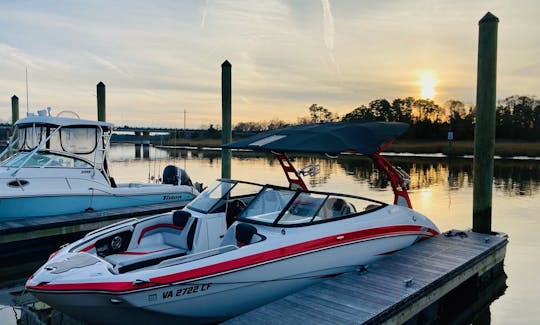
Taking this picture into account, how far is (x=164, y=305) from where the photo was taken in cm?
515

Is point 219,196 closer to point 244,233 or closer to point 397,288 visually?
point 244,233

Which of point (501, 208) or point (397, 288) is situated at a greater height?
point (397, 288)

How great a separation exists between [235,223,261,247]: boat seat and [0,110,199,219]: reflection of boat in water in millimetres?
7064

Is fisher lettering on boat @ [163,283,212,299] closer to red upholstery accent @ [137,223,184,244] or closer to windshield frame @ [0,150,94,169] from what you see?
red upholstery accent @ [137,223,184,244]

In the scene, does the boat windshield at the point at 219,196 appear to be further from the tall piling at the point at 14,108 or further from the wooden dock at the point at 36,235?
the tall piling at the point at 14,108

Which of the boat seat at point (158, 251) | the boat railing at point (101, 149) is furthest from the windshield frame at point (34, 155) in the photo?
the boat seat at point (158, 251)

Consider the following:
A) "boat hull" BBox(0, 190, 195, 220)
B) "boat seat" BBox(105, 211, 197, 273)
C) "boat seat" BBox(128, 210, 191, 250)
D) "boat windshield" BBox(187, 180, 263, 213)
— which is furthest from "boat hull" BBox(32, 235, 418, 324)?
"boat hull" BBox(0, 190, 195, 220)

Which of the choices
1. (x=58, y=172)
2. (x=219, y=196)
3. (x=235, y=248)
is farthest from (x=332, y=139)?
(x=58, y=172)

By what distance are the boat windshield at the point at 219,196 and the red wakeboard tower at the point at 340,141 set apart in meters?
0.67

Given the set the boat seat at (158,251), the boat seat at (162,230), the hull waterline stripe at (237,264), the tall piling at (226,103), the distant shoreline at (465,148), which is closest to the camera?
the hull waterline stripe at (237,264)

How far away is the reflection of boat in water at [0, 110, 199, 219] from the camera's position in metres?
10.8

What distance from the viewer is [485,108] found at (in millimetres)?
9180

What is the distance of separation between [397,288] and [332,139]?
2.40 meters

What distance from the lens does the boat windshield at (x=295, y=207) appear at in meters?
6.43
